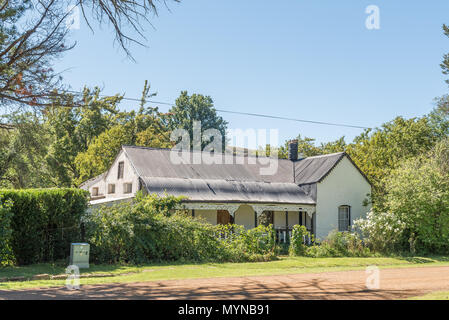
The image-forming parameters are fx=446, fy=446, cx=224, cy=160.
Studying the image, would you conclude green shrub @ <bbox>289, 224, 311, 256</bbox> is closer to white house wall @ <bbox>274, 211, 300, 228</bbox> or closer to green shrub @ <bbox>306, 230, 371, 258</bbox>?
green shrub @ <bbox>306, 230, 371, 258</bbox>

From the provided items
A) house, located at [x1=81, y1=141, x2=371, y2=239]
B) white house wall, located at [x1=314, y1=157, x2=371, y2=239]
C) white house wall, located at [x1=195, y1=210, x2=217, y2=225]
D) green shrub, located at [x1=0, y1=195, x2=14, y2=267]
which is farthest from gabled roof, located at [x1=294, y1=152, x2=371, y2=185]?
green shrub, located at [x1=0, y1=195, x2=14, y2=267]

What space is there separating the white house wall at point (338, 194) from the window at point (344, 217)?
0.78 ft

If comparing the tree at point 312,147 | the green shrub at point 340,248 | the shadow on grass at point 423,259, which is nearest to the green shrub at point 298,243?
the green shrub at point 340,248

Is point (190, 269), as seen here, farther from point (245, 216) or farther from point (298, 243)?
point (245, 216)

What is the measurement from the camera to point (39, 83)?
10.9 metres

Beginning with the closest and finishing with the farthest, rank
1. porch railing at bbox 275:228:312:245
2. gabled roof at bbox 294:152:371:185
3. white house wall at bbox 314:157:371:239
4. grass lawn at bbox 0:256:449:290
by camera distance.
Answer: grass lawn at bbox 0:256:449:290, porch railing at bbox 275:228:312:245, white house wall at bbox 314:157:371:239, gabled roof at bbox 294:152:371:185

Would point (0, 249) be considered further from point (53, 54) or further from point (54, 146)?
point (54, 146)

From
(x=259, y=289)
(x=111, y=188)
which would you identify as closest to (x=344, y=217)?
A: (x=111, y=188)

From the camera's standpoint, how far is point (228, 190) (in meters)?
24.9

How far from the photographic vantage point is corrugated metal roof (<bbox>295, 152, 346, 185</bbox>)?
26.6 m

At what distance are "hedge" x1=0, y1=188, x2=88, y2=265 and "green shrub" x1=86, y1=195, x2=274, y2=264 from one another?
680mm

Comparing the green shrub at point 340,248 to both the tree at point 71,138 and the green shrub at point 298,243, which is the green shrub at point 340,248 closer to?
the green shrub at point 298,243

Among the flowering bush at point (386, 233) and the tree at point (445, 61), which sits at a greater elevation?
the tree at point (445, 61)

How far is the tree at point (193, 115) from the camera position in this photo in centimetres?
5353
